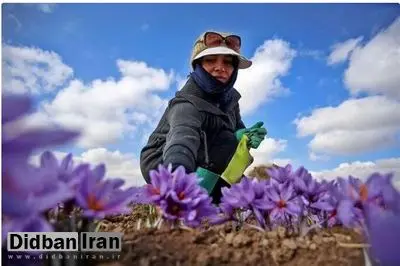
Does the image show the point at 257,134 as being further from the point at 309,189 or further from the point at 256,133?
the point at 309,189

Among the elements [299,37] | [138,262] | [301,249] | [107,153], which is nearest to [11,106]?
[138,262]

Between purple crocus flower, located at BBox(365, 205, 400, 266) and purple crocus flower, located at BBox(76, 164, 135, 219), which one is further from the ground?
purple crocus flower, located at BBox(76, 164, 135, 219)

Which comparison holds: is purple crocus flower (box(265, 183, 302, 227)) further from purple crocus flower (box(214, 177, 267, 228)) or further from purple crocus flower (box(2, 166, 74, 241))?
purple crocus flower (box(2, 166, 74, 241))

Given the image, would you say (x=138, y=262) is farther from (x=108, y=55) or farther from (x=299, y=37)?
(x=299, y=37)

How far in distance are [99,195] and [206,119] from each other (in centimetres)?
82

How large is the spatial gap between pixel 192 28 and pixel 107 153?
0.45m

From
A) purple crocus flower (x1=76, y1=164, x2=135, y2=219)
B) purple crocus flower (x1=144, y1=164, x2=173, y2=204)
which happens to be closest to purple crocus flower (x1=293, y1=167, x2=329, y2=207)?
purple crocus flower (x1=144, y1=164, x2=173, y2=204)

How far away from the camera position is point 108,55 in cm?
156

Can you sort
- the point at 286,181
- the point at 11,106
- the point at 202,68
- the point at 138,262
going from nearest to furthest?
the point at 11,106, the point at 138,262, the point at 286,181, the point at 202,68

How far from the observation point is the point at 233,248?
4.18ft

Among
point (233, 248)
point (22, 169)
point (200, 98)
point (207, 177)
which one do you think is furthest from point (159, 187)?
point (22, 169)

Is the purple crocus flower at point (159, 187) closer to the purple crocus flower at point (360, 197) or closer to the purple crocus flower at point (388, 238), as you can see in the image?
the purple crocus flower at point (360, 197)

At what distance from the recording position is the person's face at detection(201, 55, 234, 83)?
170cm

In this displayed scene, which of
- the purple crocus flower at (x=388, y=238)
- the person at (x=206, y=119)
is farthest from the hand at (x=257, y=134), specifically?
the purple crocus flower at (x=388, y=238)
